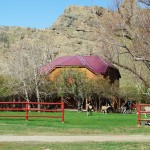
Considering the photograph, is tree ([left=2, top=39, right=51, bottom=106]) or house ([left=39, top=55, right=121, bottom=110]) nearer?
tree ([left=2, top=39, right=51, bottom=106])

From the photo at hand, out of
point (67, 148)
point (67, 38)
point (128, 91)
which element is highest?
point (67, 38)

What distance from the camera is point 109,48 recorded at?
34.1 meters

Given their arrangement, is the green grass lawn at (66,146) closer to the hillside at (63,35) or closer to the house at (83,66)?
the house at (83,66)

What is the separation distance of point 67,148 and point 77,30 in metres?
162

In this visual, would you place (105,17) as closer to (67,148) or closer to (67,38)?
(67,148)

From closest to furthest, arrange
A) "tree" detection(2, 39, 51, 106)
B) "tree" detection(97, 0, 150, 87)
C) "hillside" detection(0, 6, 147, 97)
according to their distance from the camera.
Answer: "tree" detection(97, 0, 150, 87) → "tree" detection(2, 39, 51, 106) → "hillside" detection(0, 6, 147, 97)

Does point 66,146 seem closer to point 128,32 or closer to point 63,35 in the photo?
point 128,32

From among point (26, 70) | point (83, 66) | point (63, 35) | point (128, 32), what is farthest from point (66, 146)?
point (63, 35)

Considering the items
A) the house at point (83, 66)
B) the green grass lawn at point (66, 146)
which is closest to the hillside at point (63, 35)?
the house at point (83, 66)

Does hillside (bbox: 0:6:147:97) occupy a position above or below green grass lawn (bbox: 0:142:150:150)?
above

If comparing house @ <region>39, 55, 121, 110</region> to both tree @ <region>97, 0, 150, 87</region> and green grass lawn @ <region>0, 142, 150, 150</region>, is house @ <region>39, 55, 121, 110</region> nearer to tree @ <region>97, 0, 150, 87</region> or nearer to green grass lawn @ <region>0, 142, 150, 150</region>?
tree @ <region>97, 0, 150, 87</region>

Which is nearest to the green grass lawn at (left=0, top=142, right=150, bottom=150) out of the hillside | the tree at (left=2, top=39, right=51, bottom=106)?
the tree at (left=2, top=39, right=51, bottom=106)

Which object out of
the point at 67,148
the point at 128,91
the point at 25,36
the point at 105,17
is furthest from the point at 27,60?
the point at 25,36

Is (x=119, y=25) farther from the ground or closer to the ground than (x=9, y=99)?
farther from the ground
